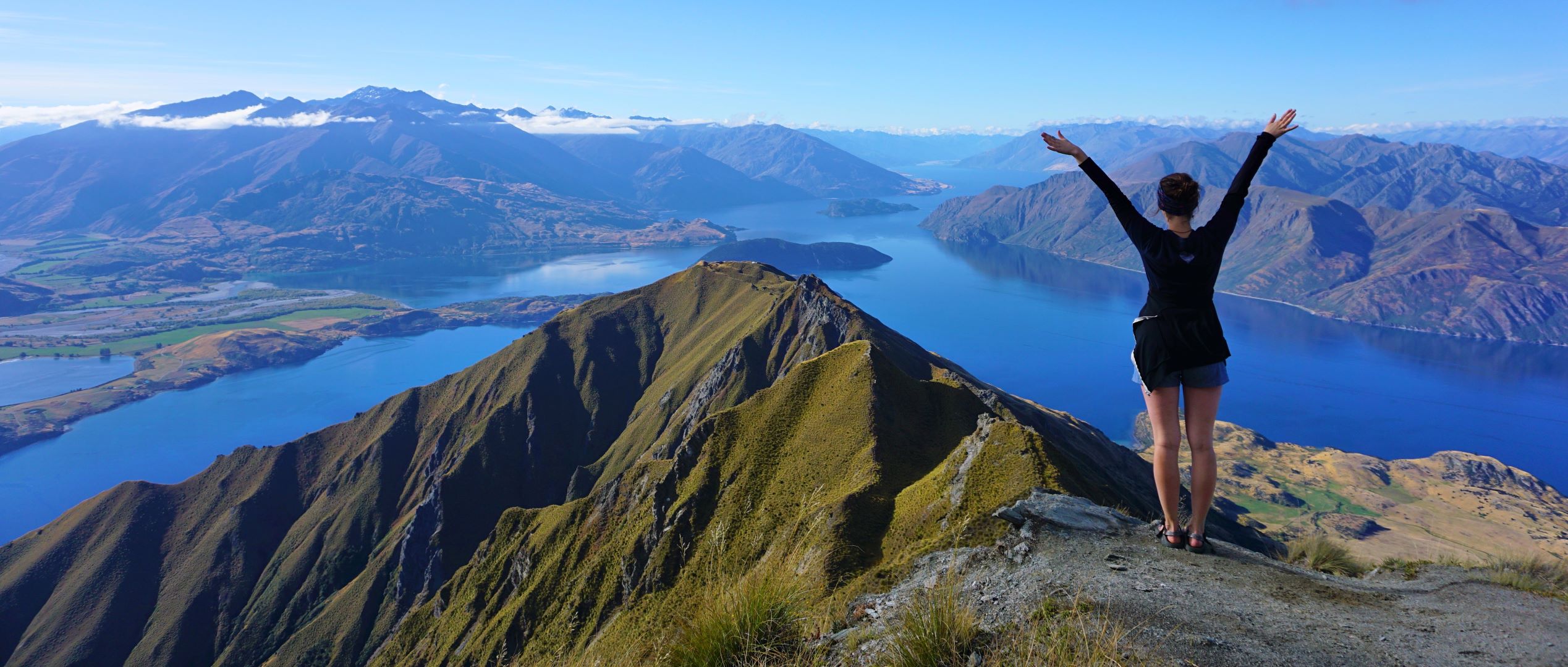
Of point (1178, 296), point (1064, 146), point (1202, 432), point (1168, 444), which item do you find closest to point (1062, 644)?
point (1168, 444)

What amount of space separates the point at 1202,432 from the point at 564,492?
378ft

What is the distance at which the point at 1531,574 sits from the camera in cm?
1114

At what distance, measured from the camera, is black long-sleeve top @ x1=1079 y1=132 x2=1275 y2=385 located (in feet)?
28.7

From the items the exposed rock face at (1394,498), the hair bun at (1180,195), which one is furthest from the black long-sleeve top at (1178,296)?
the exposed rock face at (1394,498)

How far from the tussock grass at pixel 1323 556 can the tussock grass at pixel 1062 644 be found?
6.55m

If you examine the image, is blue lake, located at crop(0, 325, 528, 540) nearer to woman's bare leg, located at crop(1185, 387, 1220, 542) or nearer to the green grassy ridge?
the green grassy ridge

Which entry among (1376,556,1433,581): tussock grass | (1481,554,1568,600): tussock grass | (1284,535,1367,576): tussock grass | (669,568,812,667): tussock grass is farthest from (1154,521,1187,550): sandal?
(669,568,812,667): tussock grass

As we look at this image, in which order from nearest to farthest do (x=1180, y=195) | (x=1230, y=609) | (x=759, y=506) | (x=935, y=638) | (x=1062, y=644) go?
(x=1062, y=644) → (x=935, y=638) → (x=1180, y=195) → (x=1230, y=609) → (x=759, y=506)

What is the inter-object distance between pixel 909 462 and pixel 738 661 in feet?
101

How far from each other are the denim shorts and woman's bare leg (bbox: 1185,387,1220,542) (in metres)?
0.08

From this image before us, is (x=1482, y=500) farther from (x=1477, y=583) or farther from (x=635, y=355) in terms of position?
(x=1477, y=583)

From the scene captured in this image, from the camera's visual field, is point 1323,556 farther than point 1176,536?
Yes

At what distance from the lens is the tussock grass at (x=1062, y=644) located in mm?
6523

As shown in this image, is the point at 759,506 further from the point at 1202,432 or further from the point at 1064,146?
the point at 1064,146
